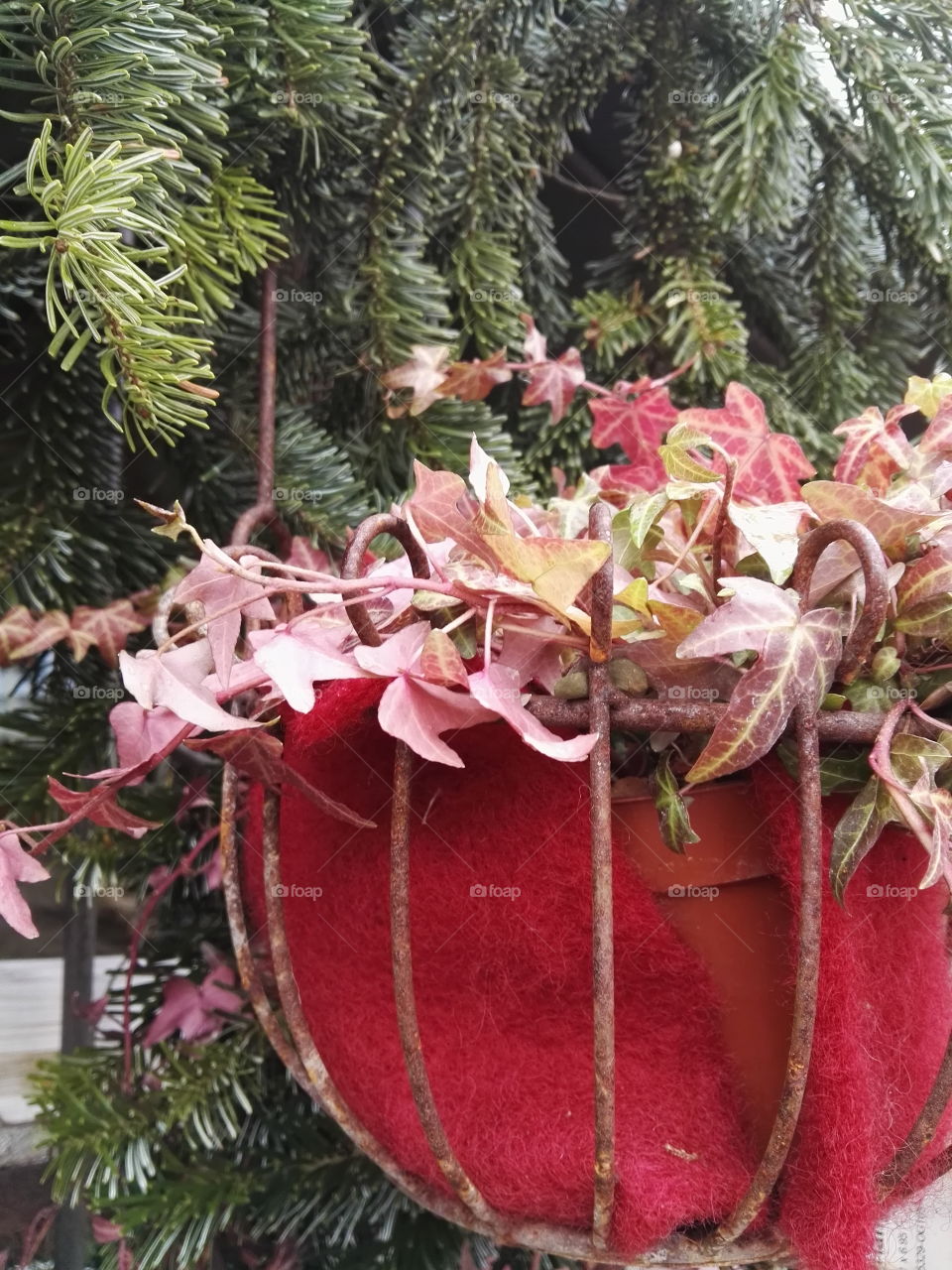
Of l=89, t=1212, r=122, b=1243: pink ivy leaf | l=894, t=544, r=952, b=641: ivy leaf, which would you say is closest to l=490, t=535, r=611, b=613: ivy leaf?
l=894, t=544, r=952, b=641: ivy leaf

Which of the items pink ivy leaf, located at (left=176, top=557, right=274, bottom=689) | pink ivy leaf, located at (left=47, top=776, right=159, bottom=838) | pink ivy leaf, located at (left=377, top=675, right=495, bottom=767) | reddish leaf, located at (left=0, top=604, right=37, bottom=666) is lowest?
reddish leaf, located at (left=0, top=604, right=37, bottom=666)

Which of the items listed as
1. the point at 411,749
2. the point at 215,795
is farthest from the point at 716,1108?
the point at 215,795

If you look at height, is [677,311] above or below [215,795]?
above

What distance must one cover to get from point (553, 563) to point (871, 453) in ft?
0.61

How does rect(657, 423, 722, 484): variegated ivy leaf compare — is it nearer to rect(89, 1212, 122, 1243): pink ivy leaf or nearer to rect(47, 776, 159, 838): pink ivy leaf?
rect(47, 776, 159, 838): pink ivy leaf

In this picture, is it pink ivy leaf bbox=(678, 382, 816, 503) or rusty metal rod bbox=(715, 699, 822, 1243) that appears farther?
pink ivy leaf bbox=(678, 382, 816, 503)

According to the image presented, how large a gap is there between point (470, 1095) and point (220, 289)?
370 mm

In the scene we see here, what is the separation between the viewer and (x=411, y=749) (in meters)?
0.28

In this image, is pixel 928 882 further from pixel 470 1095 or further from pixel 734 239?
pixel 734 239

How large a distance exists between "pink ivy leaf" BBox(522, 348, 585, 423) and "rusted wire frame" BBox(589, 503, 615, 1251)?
13.3 inches

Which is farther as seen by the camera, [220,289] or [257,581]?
[220,289]

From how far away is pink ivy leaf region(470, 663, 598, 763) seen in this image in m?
0.25

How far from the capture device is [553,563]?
27 cm

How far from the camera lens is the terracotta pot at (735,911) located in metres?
0.31
